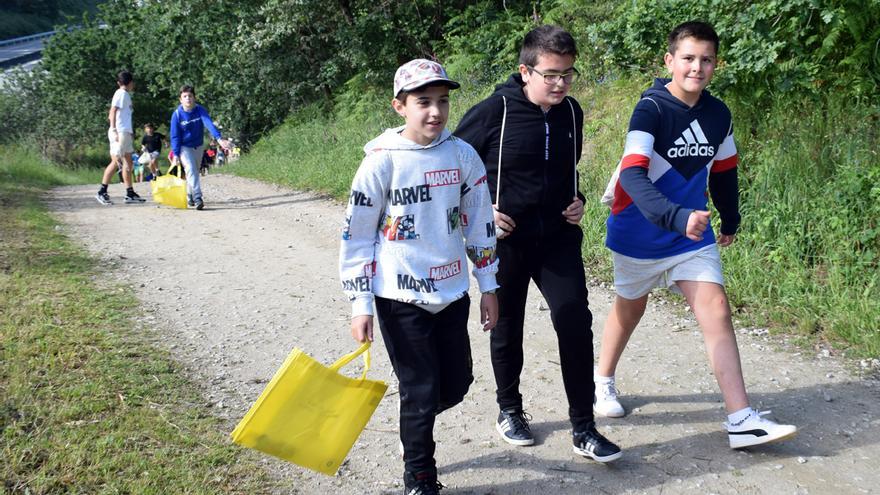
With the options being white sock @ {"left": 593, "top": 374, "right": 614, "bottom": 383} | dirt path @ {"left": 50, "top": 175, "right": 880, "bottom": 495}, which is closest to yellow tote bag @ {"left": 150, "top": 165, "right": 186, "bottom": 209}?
dirt path @ {"left": 50, "top": 175, "right": 880, "bottom": 495}

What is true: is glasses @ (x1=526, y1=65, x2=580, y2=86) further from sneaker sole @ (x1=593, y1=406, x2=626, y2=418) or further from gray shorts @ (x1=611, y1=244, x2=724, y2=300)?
sneaker sole @ (x1=593, y1=406, x2=626, y2=418)

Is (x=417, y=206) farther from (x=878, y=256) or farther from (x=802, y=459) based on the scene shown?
(x=878, y=256)

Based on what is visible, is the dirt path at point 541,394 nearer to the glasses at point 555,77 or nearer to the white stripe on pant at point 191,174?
the glasses at point 555,77

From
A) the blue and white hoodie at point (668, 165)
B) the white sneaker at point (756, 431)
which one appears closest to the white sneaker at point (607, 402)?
the white sneaker at point (756, 431)

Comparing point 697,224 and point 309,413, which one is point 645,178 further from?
point 309,413

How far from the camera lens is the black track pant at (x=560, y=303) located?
372 centimetres

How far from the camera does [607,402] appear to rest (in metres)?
4.36

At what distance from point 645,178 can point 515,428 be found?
142 cm

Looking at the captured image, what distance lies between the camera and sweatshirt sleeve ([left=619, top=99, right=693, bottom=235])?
342 cm

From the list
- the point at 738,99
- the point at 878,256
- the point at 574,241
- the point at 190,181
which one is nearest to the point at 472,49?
the point at 190,181

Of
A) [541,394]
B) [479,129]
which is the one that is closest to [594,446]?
[541,394]

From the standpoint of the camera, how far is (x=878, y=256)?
5.66 m

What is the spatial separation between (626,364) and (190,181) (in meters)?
8.49

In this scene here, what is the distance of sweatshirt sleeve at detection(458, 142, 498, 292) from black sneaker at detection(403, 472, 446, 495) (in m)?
0.83
